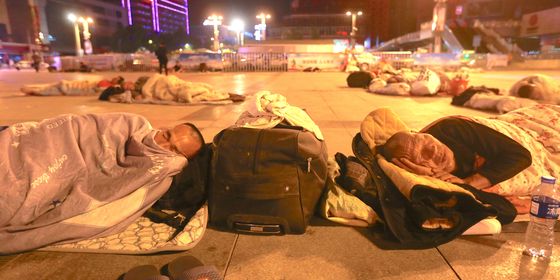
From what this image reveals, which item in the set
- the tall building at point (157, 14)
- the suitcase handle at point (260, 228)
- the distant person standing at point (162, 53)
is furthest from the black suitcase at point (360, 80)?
the tall building at point (157, 14)

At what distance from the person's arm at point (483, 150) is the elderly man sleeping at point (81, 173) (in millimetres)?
1820

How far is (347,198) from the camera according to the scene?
2.44m

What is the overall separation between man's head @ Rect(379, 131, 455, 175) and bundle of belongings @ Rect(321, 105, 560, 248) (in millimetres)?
88

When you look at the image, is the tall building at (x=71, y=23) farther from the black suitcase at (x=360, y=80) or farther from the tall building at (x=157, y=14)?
the black suitcase at (x=360, y=80)

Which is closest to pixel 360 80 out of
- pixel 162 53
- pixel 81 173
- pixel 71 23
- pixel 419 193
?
pixel 419 193

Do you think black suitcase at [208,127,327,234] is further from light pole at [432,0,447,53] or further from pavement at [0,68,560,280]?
light pole at [432,0,447,53]

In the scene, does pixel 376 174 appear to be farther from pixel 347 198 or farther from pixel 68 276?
pixel 68 276

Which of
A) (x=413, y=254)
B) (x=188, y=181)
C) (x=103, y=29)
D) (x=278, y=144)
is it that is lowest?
(x=413, y=254)

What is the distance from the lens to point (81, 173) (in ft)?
7.71

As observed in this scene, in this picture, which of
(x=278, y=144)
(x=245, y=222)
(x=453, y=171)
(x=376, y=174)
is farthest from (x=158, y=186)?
(x=453, y=171)

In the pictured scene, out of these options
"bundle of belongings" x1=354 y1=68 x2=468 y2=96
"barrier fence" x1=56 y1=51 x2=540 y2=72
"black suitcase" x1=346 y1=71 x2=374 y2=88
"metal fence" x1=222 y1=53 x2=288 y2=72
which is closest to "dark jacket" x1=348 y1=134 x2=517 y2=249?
"bundle of belongings" x1=354 y1=68 x2=468 y2=96

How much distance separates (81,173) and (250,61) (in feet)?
69.5

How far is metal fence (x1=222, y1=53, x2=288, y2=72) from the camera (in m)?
22.8

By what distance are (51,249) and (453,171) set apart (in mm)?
2567
